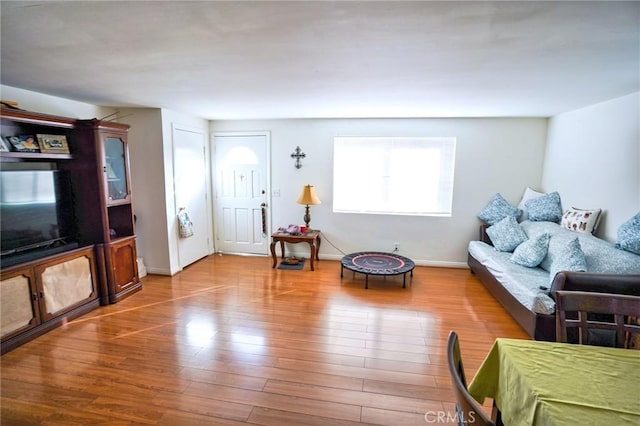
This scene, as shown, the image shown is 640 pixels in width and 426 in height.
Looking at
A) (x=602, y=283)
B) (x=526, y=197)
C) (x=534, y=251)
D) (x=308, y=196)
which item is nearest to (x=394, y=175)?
(x=308, y=196)

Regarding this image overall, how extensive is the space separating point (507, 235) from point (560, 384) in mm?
3138

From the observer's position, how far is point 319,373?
2.27m

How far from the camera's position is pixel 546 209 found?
3867 millimetres

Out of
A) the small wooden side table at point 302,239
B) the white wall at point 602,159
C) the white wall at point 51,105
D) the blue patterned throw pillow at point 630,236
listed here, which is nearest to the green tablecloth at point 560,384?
the blue patterned throw pillow at point 630,236

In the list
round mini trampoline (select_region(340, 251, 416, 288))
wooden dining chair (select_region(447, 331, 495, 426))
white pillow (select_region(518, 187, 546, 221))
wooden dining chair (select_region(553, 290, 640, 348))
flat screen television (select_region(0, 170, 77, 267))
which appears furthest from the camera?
white pillow (select_region(518, 187, 546, 221))

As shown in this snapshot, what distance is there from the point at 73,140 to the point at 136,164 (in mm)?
945

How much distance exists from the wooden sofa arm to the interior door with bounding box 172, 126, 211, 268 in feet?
14.8

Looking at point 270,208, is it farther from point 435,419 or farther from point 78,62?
point 435,419

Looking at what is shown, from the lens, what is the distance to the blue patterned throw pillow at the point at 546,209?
12.5ft

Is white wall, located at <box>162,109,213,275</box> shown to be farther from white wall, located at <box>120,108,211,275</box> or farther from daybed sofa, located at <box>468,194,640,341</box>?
daybed sofa, located at <box>468,194,640,341</box>

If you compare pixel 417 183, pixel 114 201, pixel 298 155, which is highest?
pixel 298 155

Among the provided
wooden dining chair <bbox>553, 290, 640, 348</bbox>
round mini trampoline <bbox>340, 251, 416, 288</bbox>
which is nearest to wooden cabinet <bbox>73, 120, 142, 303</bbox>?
round mini trampoline <bbox>340, 251, 416, 288</bbox>

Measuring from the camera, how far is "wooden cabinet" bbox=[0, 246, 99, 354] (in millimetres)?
2494

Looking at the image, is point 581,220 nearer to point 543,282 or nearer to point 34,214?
point 543,282
